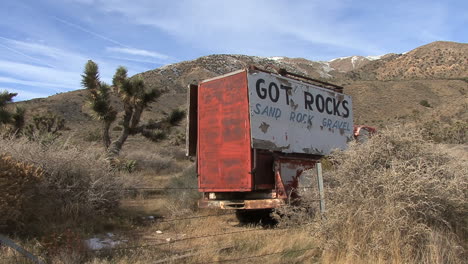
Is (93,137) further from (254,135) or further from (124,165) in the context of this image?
(254,135)

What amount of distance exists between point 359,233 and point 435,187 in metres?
1.10

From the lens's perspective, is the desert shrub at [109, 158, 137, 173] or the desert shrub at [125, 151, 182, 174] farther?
the desert shrub at [125, 151, 182, 174]

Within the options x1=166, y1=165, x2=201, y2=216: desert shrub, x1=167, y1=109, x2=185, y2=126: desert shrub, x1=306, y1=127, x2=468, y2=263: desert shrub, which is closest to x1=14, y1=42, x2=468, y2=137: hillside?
x1=167, y1=109, x2=185, y2=126: desert shrub

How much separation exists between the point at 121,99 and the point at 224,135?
10818 mm

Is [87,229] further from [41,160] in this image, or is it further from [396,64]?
[396,64]

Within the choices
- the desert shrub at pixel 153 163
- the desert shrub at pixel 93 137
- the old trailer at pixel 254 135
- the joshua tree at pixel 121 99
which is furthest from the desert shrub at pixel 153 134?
the desert shrub at pixel 93 137

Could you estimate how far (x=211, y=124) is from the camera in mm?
8125

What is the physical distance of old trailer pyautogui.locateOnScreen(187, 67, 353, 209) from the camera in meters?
7.41

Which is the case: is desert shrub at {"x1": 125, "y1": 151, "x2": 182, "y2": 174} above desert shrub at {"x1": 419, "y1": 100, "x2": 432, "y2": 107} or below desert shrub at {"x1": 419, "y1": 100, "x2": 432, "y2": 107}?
below

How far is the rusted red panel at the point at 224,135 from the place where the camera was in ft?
24.5

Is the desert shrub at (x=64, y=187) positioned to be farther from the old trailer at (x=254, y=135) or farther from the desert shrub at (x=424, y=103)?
the desert shrub at (x=424, y=103)

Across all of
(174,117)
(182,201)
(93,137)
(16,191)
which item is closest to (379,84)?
(93,137)

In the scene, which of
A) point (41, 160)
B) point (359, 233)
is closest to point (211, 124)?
point (41, 160)

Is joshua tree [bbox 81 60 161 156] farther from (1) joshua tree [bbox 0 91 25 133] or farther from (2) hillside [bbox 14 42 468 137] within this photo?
(2) hillside [bbox 14 42 468 137]
